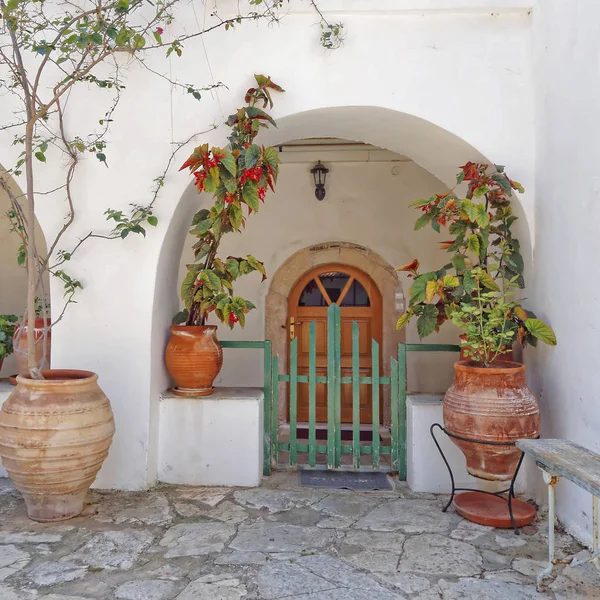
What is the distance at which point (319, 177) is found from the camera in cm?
534

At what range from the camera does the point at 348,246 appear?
5.43 meters

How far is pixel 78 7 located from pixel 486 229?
9.56 feet

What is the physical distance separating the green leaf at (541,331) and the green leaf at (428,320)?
0.52m

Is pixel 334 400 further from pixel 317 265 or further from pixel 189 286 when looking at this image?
pixel 317 265

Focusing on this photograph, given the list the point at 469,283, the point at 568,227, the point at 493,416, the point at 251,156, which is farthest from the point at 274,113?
the point at 493,416

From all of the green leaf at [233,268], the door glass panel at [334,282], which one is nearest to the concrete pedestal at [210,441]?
the green leaf at [233,268]

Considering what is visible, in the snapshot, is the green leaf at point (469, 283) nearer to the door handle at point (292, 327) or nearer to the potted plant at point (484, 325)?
the potted plant at point (484, 325)

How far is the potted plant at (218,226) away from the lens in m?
3.21

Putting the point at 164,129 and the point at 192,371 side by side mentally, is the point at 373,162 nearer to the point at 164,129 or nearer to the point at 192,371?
the point at 164,129

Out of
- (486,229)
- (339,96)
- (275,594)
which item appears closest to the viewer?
(275,594)

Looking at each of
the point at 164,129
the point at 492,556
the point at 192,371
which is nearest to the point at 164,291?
the point at 192,371

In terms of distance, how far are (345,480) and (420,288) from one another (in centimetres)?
146

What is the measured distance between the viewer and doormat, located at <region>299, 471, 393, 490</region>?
3588 mm

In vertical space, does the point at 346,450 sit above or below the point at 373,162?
below
